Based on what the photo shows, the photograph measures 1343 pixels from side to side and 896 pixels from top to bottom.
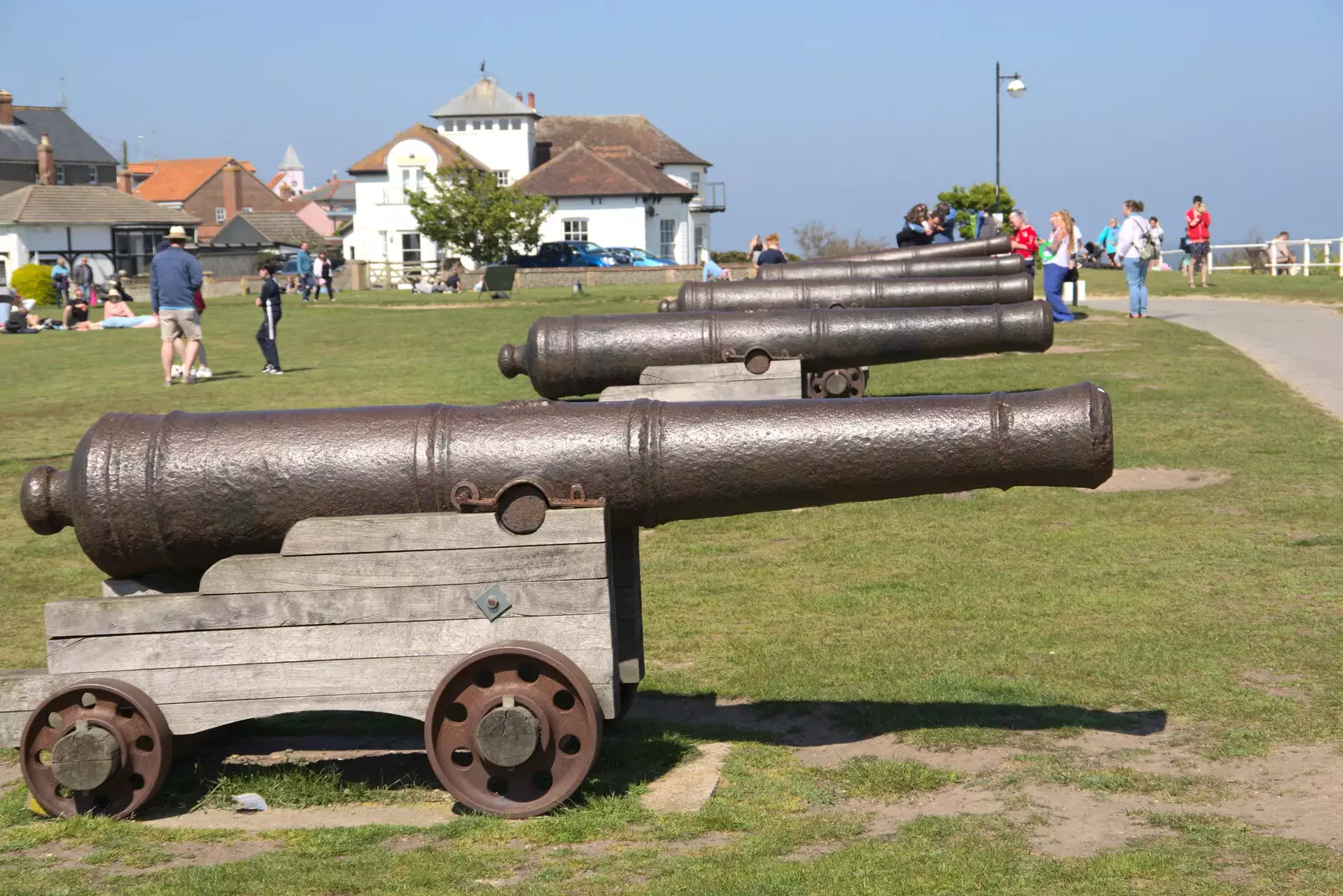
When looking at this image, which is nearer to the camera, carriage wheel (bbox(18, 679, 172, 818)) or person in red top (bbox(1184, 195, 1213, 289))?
carriage wheel (bbox(18, 679, 172, 818))

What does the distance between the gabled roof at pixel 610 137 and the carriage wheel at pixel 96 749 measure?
8514 cm

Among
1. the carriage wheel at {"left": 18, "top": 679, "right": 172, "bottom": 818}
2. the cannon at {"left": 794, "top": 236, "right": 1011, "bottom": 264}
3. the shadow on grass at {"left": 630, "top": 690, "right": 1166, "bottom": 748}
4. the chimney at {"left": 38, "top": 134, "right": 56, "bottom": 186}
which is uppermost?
the chimney at {"left": 38, "top": 134, "right": 56, "bottom": 186}

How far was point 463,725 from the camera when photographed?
5164 mm

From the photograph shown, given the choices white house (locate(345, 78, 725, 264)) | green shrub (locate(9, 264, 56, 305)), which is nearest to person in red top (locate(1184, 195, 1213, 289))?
green shrub (locate(9, 264, 56, 305))

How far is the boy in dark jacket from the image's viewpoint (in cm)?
2088

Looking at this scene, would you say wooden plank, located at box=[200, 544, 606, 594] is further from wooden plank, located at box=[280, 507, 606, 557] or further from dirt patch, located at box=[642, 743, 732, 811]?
dirt patch, located at box=[642, 743, 732, 811]

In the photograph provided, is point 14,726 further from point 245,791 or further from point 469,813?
point 469,813

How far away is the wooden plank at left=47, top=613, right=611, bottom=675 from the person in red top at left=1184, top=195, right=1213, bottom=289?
24.7 meters

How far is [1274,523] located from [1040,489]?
182 cm

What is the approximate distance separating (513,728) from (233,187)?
373ft

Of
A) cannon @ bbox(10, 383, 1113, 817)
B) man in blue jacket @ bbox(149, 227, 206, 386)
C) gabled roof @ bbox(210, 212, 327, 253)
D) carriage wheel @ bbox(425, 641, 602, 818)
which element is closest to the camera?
carriage wheel @ bbox(425, 641, 602, 818)

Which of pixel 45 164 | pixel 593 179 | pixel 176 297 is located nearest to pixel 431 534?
pixel 176 297

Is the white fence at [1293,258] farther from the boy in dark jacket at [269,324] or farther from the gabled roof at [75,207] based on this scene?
the gabled roof at [75,207]

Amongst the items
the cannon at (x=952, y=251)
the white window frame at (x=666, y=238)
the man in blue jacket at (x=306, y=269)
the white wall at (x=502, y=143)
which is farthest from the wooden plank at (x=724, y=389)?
the white wall at (x=502, y=143)
